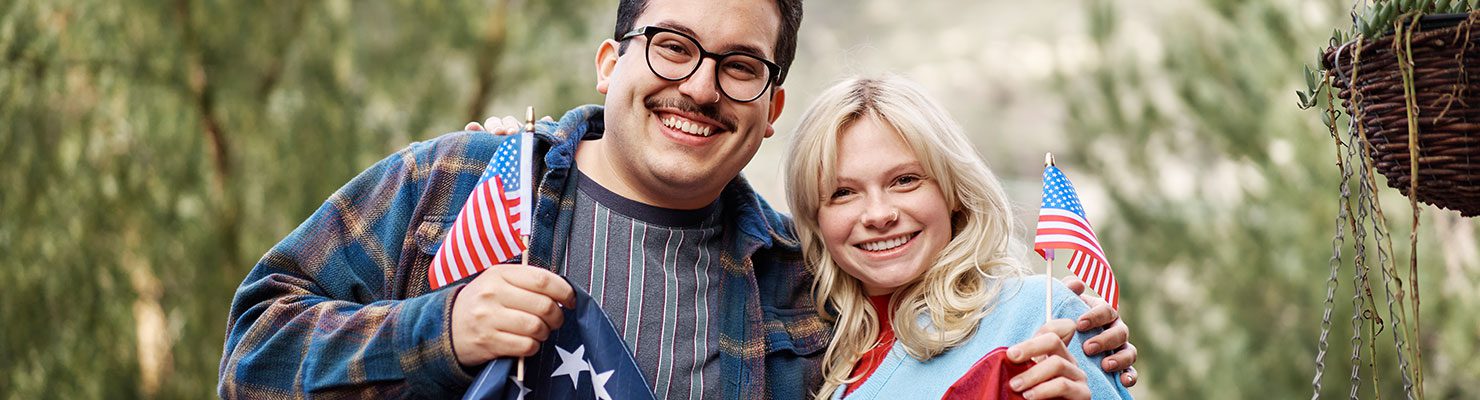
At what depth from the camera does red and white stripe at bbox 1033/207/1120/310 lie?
2662mm

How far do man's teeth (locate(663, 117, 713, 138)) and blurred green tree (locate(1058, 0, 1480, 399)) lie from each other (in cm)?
393

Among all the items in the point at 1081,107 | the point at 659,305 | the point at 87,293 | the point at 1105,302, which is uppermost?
the point at 1081,107

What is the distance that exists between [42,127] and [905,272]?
164 inches

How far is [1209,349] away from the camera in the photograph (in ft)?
23.3

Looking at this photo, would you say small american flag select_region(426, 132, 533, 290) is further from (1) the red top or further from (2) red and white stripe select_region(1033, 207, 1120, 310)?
(2) red and white stripe select_region(1033, 207, 1120, 310)

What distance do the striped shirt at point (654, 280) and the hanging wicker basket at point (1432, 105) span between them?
49.5 inches

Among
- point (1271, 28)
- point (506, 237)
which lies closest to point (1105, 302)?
point (506, 237)

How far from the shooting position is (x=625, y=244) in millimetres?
2725

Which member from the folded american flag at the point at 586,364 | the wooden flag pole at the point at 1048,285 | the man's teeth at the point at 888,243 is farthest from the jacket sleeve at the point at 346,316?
the wooden flag pole at the point at 1048,285

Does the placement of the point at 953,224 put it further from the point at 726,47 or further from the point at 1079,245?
the point at 726,47

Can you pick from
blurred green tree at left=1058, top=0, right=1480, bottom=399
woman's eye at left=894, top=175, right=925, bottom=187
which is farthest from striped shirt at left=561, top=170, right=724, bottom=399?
blurred green tree at left=1058, top=0, right=1480, bottom=399

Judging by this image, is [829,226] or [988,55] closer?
[829,226]

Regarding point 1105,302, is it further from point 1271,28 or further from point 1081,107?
point 1081,107

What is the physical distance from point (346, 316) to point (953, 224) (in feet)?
4.09
